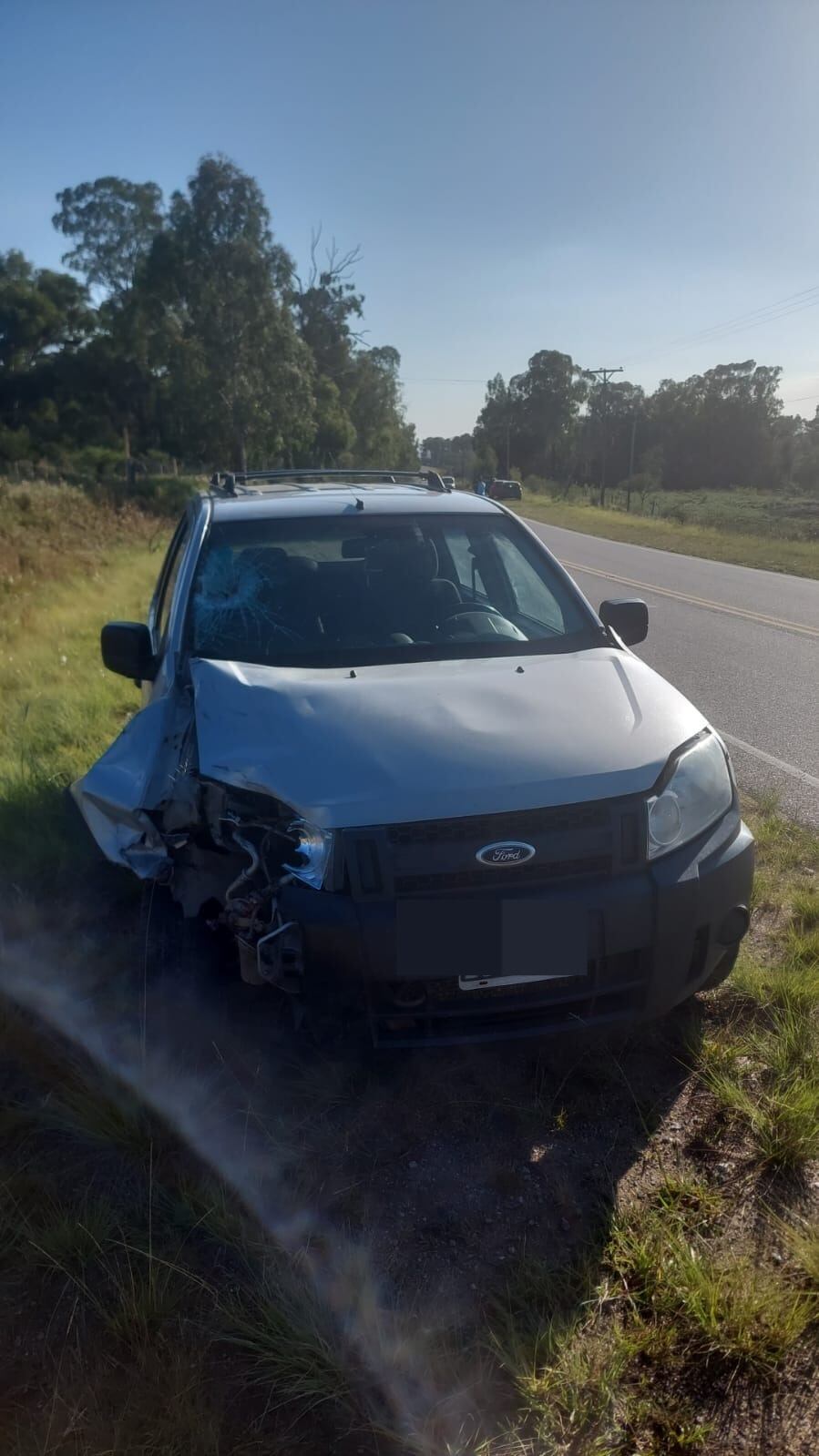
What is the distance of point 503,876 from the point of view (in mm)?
2545

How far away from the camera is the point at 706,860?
8.91ft

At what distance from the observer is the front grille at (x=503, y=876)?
8.22 ft

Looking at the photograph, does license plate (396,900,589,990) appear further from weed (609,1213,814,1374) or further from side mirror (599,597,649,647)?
side mirror (599,597,649,647)

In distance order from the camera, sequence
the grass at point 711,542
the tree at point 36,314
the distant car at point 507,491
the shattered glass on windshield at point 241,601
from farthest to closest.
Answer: the tree at point 36,314, the distant car at point 507,491, the grass at point 711,542, the shattered glass on windshield at point 241,601

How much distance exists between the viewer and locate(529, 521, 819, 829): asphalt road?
626cm

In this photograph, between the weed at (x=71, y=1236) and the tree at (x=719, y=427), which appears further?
the tree at (x=719, y=427)

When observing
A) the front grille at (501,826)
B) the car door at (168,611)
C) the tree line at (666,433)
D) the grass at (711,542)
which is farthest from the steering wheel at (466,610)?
the tree line at (666,433)

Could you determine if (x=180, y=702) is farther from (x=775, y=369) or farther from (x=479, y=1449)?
(x=775, y=369)

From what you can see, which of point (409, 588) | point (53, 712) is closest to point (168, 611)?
point (409, 588)

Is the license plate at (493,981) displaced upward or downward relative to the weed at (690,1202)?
upward

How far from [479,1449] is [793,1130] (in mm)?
1255

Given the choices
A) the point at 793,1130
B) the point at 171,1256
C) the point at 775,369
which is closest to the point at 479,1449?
the point at 171,1256

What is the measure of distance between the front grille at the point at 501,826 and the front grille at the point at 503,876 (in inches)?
3.2

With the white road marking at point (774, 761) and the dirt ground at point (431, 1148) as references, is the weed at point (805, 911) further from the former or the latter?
the white road marking at point (774, 761)
